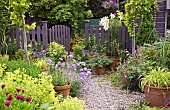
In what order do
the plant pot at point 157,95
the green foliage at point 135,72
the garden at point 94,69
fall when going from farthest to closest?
the green foliage at point 135,72 → the plant pot at point 157,95 → the garden at point 94,69

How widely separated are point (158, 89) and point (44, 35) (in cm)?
426

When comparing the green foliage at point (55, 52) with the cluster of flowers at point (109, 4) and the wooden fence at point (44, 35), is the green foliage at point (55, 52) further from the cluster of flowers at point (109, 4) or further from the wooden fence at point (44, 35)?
the cluster of flowers at point (109, 4)

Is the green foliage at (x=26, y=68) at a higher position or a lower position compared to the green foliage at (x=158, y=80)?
higher

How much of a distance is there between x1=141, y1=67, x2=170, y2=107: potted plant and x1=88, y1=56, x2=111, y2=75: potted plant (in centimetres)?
229

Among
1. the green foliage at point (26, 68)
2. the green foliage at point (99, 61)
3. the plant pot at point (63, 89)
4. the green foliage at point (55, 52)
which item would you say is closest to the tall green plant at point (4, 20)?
the green foliage at point (55, 52)

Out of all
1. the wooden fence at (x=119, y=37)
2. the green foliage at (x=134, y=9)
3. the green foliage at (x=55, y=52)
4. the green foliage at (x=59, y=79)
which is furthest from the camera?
the wooden fence at (x=119, y=37)

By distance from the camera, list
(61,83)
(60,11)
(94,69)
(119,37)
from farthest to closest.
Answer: (60,11) → (119,37) → (94,69) → (61,83)

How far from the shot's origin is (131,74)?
5266mm

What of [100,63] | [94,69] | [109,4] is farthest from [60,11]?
[100,63]

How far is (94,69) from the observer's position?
6.89 metres

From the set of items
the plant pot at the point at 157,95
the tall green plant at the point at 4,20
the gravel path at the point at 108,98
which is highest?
the tall green plant at the point at 4,20

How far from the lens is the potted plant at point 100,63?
6668 millimetres

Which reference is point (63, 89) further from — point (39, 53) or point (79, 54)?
point (79, 54)

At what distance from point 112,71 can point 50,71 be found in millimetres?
2258
